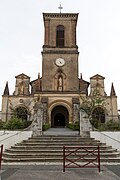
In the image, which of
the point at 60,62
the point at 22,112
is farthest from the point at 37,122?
the point at 60,62

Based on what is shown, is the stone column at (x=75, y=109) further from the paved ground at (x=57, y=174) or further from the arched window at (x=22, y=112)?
the paved ground at (x=57, y=174)

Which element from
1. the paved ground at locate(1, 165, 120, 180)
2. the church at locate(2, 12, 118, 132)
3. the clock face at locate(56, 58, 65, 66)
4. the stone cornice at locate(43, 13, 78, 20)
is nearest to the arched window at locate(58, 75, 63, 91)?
the church at locate(2, 12, 118, 132)

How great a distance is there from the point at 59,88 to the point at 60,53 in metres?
5.78

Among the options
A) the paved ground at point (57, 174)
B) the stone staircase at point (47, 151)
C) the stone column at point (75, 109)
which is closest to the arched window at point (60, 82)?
the stone column at point (75, 109)

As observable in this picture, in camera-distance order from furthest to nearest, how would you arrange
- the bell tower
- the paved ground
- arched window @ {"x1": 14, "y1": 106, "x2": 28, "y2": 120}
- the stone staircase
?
the bell tower
arched window @ {"x1": 14, "y1": 106, "x2": 28, "y2": 120}
the stone staircase
the paved ground

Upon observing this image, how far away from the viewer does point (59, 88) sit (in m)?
30.4

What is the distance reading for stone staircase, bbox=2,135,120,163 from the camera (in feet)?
32.3

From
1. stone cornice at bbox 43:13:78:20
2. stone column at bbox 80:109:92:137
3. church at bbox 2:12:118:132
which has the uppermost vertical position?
Result: stone cornice at bbox 43:13:78:20

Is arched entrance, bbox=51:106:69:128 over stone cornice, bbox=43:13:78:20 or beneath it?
beneath

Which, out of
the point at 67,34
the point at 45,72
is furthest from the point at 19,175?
the point at 67,34

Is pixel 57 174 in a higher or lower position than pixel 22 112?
lower

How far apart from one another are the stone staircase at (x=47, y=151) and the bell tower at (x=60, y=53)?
18089 millimetres

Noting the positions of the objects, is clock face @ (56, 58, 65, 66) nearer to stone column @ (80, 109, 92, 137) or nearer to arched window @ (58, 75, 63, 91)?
arched window @ (58, 75, 63, 91)

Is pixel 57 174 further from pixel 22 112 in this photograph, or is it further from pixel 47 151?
pixel 22 112
